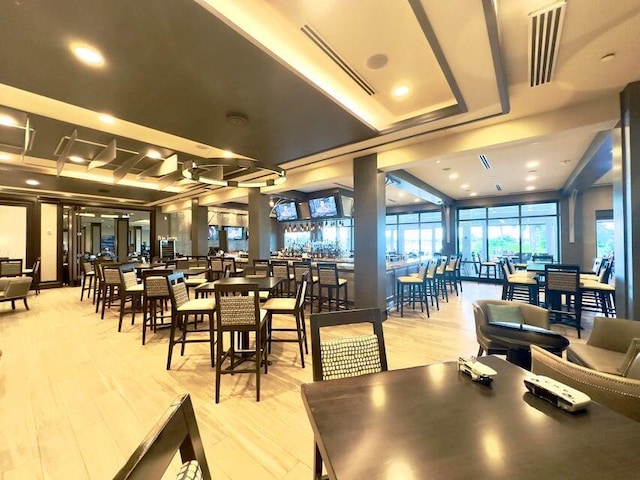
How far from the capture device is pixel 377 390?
1103mm

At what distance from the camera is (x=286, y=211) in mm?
10070

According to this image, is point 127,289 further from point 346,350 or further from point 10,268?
point 10,268

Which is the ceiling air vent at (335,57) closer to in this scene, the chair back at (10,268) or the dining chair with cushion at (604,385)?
the dining chair with cushion at (604,385)

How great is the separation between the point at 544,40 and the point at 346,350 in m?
2.94

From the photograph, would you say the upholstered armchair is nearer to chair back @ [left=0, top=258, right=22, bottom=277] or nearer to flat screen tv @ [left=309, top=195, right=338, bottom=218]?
flat screen tv @ [left=309, top=195, right=338, bottom=218]

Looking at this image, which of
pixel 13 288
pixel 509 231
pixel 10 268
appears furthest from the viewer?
pixel 509 231

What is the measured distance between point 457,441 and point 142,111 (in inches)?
164

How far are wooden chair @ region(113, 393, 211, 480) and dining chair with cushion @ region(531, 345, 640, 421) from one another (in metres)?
1.51

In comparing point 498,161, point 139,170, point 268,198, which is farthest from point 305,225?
point 498,161

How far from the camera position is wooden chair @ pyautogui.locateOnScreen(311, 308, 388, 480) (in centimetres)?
143

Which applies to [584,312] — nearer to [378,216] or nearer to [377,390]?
[378,216]

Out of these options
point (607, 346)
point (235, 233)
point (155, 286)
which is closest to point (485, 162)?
point (607, 346)

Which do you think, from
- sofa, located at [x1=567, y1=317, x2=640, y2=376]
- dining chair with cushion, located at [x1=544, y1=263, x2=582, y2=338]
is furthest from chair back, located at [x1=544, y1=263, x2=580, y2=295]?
sofa, located at [x1=567, y1=317, x2=640, y2=376]

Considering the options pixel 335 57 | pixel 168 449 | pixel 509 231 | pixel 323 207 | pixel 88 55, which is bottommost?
pixel 168 449
